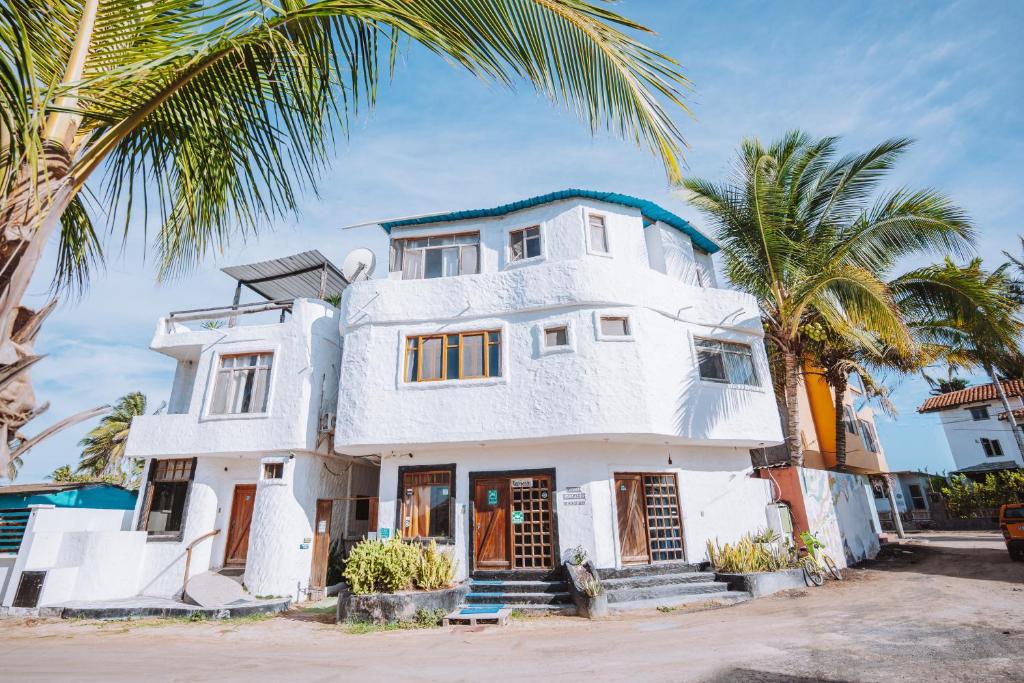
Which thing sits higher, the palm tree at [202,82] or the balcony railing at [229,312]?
the balcony railing at [229,312]

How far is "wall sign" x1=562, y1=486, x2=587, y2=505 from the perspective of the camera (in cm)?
1255

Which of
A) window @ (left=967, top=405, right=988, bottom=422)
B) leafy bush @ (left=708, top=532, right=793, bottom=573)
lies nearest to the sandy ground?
leafy bush @ (left=708, top=532, right=793, bottom=573)

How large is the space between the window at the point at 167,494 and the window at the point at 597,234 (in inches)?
505

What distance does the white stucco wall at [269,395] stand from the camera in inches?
558

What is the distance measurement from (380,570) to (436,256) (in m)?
8.60

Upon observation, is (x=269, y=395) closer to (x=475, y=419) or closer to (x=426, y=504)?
(x=426, y=504)

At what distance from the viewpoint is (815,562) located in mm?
12812

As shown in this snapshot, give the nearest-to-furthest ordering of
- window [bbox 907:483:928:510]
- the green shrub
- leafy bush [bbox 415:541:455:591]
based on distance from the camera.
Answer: the green shrub
leafy bush [bbox 415:541:455:591]
window [bbox 907:483:928:510]

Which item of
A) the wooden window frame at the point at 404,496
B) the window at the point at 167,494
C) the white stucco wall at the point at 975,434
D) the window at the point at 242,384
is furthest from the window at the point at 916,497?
the window at the point at 167,494

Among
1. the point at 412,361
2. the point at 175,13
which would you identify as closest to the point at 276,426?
the point at 412,361

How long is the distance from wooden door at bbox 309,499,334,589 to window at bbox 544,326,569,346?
7.73 metres

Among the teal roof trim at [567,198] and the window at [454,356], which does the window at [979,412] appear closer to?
the teal roof trim at [567,198]

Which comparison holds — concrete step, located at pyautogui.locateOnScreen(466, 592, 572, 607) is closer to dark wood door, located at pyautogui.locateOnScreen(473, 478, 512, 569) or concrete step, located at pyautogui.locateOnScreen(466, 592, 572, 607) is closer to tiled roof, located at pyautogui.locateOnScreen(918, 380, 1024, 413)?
dark wood door, located at pyautogui.locateOnScreen(473, 478, 512, 569)

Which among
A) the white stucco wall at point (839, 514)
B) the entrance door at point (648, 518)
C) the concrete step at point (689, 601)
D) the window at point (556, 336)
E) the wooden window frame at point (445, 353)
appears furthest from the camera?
the white stucco wall at point (839, 514)
